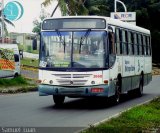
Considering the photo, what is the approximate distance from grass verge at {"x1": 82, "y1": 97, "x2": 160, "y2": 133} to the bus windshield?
226 cm

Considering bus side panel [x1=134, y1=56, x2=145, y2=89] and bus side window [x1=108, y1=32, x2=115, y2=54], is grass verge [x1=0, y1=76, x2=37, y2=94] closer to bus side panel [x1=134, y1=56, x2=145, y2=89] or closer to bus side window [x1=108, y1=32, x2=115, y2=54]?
bus side panel [x1=134, y1=56, x2=145, y2=89]

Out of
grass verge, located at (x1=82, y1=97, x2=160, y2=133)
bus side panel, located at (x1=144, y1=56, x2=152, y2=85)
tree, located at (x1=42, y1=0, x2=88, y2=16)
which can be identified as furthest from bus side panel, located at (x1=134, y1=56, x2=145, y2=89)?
tree, located at (x1=42, y1=0, x2=88, y2=16)

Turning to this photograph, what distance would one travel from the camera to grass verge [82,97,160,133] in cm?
1167

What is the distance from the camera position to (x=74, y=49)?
1812 centimetres

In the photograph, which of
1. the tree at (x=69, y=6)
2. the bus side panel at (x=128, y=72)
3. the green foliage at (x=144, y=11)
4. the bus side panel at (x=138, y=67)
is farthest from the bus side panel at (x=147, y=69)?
the green foliage at (x=144, y=11)

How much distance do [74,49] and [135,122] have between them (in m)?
5.12

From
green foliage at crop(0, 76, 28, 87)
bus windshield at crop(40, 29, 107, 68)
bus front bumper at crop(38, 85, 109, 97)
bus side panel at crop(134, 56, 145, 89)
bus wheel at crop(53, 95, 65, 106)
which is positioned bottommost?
green foliage at crop(0, 76, 28, 87)

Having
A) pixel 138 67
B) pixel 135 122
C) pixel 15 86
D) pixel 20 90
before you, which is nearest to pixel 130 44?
pixel 138 67

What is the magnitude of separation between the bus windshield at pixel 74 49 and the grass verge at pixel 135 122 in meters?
2.26

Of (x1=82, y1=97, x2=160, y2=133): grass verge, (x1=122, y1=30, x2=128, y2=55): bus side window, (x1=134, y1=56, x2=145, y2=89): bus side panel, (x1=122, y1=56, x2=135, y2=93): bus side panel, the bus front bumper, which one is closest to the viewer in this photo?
(x1=82, y1=97, x2=160, y2=133): grass verge

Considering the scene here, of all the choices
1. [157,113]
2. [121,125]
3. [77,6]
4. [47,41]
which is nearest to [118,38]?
[47,41]

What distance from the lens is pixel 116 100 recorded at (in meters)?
20.3

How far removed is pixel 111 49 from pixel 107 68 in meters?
0.87

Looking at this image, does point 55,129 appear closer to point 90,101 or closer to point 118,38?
point 118,38
